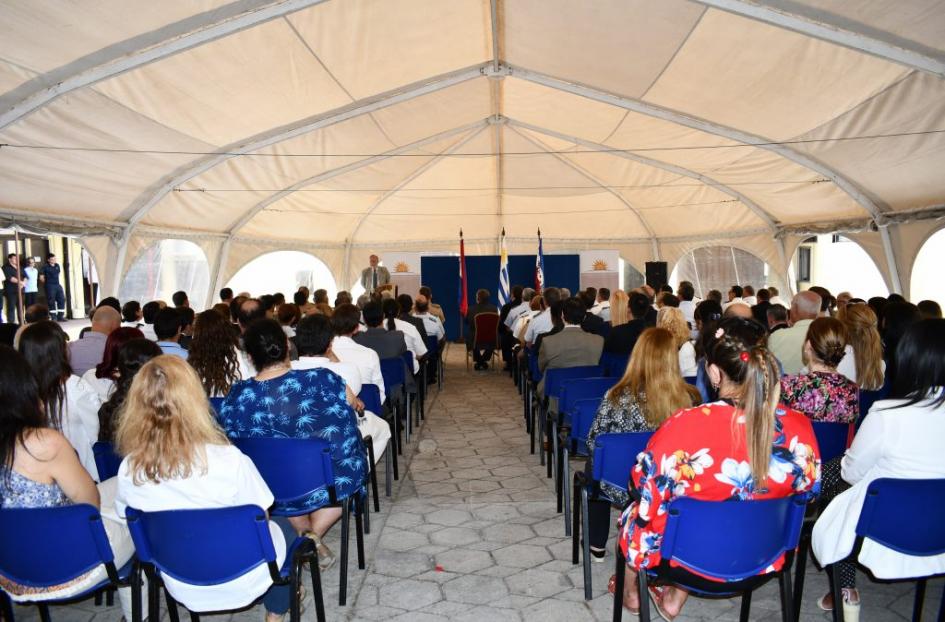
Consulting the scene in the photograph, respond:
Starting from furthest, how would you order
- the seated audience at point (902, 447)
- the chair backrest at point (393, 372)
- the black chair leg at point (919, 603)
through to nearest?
the chair backrest at point (393, 372) < the black chair leg at point (919, 603) < the seated audience at point (902, 447)

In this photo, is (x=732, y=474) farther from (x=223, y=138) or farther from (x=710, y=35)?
(x=223, y=138)

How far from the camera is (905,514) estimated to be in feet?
8.23

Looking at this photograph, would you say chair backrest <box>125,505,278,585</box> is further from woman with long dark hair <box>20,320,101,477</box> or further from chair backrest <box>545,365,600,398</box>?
chair backrest <box>545,365,600,398</box>

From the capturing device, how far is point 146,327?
7.11m

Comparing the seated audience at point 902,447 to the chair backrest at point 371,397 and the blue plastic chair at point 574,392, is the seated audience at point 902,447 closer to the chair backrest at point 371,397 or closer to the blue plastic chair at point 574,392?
the blue plastic chair at point 574,392

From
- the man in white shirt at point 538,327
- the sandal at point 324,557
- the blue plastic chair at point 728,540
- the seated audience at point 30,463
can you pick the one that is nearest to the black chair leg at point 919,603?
the blue plastic chair at point 728,540

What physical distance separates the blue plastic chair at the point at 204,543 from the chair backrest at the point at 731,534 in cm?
136

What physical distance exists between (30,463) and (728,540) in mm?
2387

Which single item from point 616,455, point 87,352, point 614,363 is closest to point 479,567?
point 616,455

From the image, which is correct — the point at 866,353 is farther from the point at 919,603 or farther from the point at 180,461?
the point at 180,461

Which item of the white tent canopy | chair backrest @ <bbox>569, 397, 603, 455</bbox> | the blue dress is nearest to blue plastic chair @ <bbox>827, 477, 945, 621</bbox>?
chair backrest @ <bbox>569, 397, 603, 455</bbox>

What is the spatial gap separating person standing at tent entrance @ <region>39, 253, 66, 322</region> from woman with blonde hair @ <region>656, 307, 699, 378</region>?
12.6 meters

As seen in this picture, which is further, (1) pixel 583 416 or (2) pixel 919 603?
(1) pixel 583 416

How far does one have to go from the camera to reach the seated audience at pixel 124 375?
130 inches
